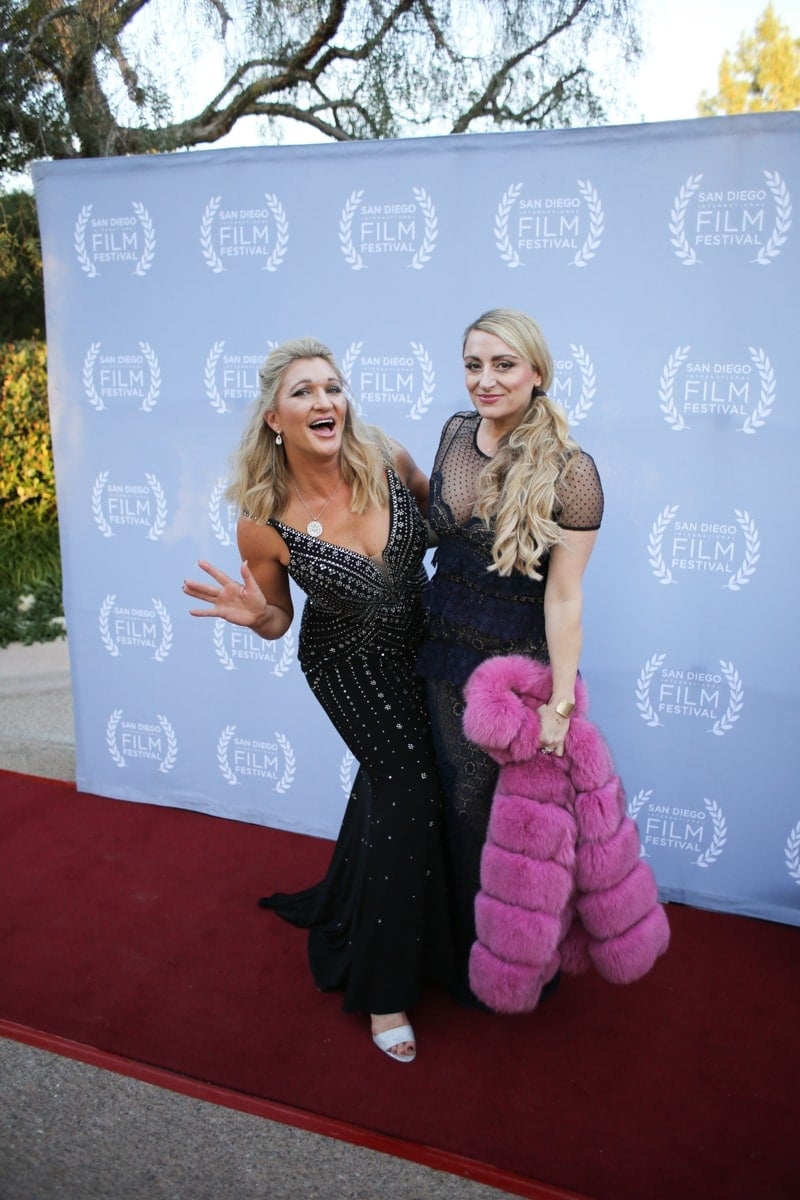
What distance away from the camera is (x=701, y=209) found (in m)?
2.91

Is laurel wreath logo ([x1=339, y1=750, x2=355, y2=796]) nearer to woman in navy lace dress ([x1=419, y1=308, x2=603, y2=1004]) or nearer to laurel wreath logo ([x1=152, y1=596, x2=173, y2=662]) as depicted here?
laurel wreath logo ([x1=152, y1=596, x2=173, y2=662])

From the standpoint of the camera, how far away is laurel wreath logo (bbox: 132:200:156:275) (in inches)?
140

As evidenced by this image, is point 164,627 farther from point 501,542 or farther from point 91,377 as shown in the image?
point 501,542

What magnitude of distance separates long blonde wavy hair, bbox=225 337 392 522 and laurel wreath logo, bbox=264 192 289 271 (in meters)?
0.95

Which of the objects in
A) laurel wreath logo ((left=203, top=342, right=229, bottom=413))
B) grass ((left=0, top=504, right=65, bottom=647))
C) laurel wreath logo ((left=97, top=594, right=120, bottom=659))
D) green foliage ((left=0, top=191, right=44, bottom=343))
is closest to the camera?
laurel wreath logo ((left=203, top=342, right=229, bottom=413))

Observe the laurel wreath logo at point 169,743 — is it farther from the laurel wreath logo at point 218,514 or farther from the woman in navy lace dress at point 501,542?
the woman in navy lace dress at point 501,542

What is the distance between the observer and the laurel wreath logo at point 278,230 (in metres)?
3.39

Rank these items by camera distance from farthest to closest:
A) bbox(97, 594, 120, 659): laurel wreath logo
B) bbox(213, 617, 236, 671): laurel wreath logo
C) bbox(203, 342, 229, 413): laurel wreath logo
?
bbox(97, 594, 120, 659): laurel wreath logo < bbox(213, 617, 236, 671): laurel wreath logo < bbox(203, 342, 229, 413): laurel wreath logo

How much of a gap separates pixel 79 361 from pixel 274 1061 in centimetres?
262

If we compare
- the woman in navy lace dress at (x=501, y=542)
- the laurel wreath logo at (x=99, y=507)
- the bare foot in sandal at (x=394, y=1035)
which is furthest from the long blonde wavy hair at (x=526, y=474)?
the laurel wreath logo at (x=99, y=507)

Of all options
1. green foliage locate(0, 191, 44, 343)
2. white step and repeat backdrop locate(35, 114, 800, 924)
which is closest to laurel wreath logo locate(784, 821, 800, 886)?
white step and repeat backdrop locate(35, 114, 800, 924)

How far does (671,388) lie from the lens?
9.94 feet

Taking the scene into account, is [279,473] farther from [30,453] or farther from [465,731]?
[30,453]

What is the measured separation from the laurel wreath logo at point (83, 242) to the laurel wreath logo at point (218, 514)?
93 centimetres
